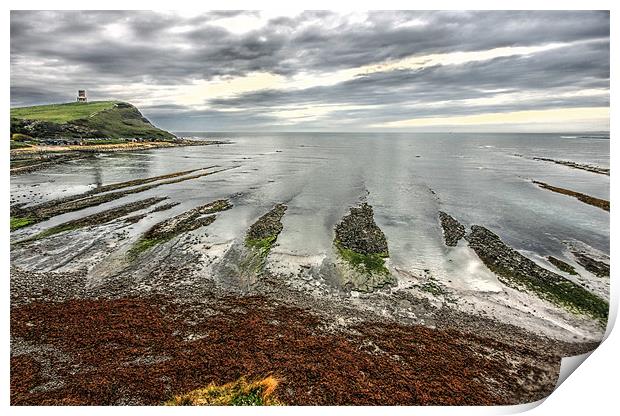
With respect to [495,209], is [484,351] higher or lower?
lower

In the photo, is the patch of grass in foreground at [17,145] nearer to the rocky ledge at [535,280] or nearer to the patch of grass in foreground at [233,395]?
the patch of grass in foreground at [233,395]

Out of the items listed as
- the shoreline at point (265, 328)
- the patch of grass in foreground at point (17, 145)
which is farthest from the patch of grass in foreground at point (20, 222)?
the patch of grass in foreground at point (17, 145)

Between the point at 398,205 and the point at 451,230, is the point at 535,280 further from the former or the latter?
the point at 398,205

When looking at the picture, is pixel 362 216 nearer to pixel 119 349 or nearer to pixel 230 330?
pixel 230 330

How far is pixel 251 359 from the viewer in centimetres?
852

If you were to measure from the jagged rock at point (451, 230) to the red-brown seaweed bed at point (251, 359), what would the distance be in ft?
28.6

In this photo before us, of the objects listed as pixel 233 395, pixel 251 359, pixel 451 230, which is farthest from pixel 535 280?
pixel 233 395

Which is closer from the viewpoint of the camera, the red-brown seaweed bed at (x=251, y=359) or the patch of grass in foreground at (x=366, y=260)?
the red-brown seaweed bed at (x=251, y=359)

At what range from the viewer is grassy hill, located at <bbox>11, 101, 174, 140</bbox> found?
225 feet

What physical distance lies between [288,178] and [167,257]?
25.2m

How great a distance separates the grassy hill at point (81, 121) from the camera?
225 ft

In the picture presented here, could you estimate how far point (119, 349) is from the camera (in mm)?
8688

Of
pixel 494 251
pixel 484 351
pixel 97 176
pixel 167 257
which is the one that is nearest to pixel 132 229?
pixel 167 257

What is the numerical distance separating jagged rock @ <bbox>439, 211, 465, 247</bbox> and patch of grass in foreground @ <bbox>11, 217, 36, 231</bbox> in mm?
22317
